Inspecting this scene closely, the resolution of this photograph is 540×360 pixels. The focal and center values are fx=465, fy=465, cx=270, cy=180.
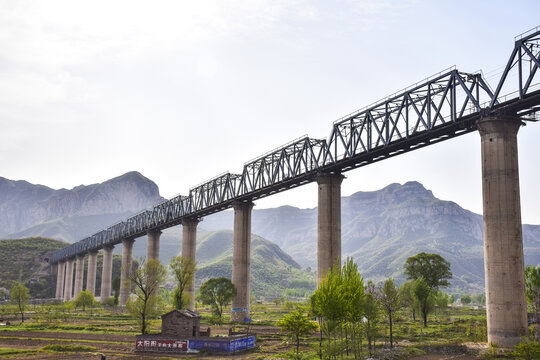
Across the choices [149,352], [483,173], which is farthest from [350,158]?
[149,352]

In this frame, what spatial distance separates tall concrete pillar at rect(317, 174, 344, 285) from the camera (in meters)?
68.7

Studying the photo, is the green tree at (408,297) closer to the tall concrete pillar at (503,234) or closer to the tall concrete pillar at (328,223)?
the tall concrete pillar at (328,223)

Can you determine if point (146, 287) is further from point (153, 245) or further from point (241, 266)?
point (153, 245)

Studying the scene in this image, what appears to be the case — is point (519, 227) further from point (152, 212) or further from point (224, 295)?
point (152, 212)

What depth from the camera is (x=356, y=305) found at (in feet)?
133

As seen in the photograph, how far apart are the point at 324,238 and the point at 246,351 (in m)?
25.2

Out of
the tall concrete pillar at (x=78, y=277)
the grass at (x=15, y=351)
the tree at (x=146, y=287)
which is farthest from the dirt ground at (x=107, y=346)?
the tall concrete pillar at (x=78, y=277)

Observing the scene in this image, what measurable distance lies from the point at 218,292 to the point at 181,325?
37985 millimetres

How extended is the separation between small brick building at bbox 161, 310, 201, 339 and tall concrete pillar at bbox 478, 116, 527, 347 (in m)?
29.9

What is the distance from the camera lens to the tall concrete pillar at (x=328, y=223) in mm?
68688

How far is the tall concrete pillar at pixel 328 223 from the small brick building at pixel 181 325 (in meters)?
21.2

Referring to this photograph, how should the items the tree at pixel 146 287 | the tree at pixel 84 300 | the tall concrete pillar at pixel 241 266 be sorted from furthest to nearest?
the tree at pixel 84 300, the tall concrete pillar at pixel 241 266, the tree at pixel 146 287

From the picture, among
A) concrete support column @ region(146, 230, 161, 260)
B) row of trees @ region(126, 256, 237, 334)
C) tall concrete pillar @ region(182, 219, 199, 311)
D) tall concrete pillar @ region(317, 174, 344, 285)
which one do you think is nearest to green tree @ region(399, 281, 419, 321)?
tall concrete pillar @ region(317, 174, 344, 285)

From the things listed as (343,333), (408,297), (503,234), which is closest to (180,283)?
(343,333)
